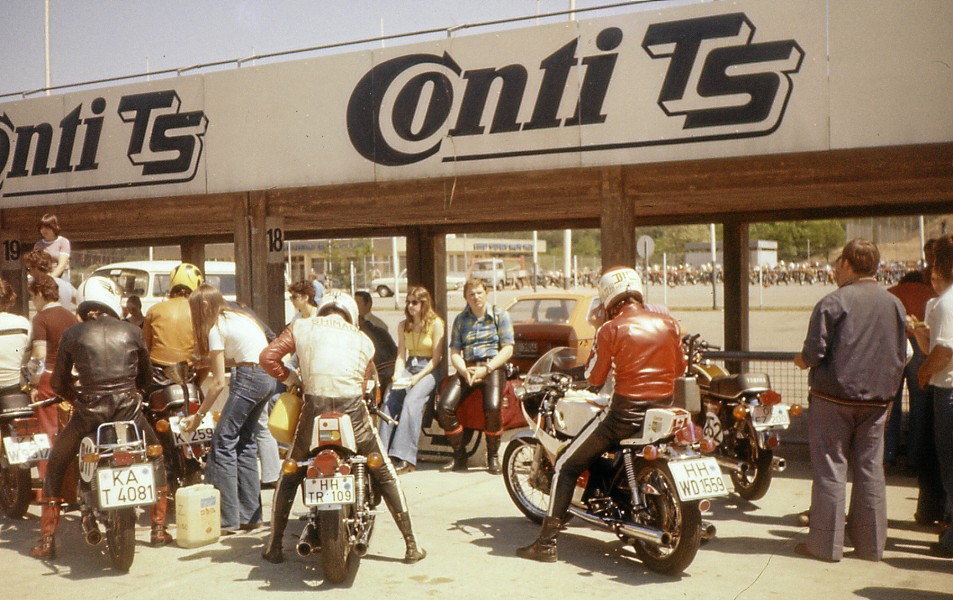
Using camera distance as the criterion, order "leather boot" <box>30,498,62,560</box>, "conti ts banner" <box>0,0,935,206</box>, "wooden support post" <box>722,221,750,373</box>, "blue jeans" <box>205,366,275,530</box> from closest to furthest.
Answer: "leather boot" <box>30,498,62,560</box> → "blue jeans" <box>205,366,275,530</box> → "conti ts banner" <box>0,0,935,206</box> → "wooden support post" <box>722,221,750,373</box>

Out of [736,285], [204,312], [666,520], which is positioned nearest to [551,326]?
[736,285]

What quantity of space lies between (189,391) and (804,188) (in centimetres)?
666

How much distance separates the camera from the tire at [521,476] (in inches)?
277

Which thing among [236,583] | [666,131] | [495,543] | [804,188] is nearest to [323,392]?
[236,583]

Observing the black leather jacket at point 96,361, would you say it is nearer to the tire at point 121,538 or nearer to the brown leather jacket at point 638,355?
the tire at point 121,538

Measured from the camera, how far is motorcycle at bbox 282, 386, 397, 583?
17.7 ft

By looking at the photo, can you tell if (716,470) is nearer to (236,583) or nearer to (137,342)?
(236,583)

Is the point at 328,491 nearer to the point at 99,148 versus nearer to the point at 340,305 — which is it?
the point at 340,305

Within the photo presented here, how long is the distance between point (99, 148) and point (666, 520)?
9.32 m

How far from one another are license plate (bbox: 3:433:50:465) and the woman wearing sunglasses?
10.2ft

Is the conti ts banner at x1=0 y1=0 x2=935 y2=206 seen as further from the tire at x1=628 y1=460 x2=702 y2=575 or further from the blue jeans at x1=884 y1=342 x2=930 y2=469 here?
the tire at x1=628 y1=460 x2=702 y2=575

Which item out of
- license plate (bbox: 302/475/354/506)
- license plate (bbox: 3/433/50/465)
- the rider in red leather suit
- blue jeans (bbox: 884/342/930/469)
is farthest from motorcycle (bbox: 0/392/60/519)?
blue jeans (bbox: 884/342/930/469)

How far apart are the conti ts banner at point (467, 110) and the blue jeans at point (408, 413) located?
2168mm

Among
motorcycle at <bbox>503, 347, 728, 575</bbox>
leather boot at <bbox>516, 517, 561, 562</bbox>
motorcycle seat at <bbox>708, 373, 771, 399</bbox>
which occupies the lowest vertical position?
leather boot at <bbox>516, 517, 561, 562</bbox>
